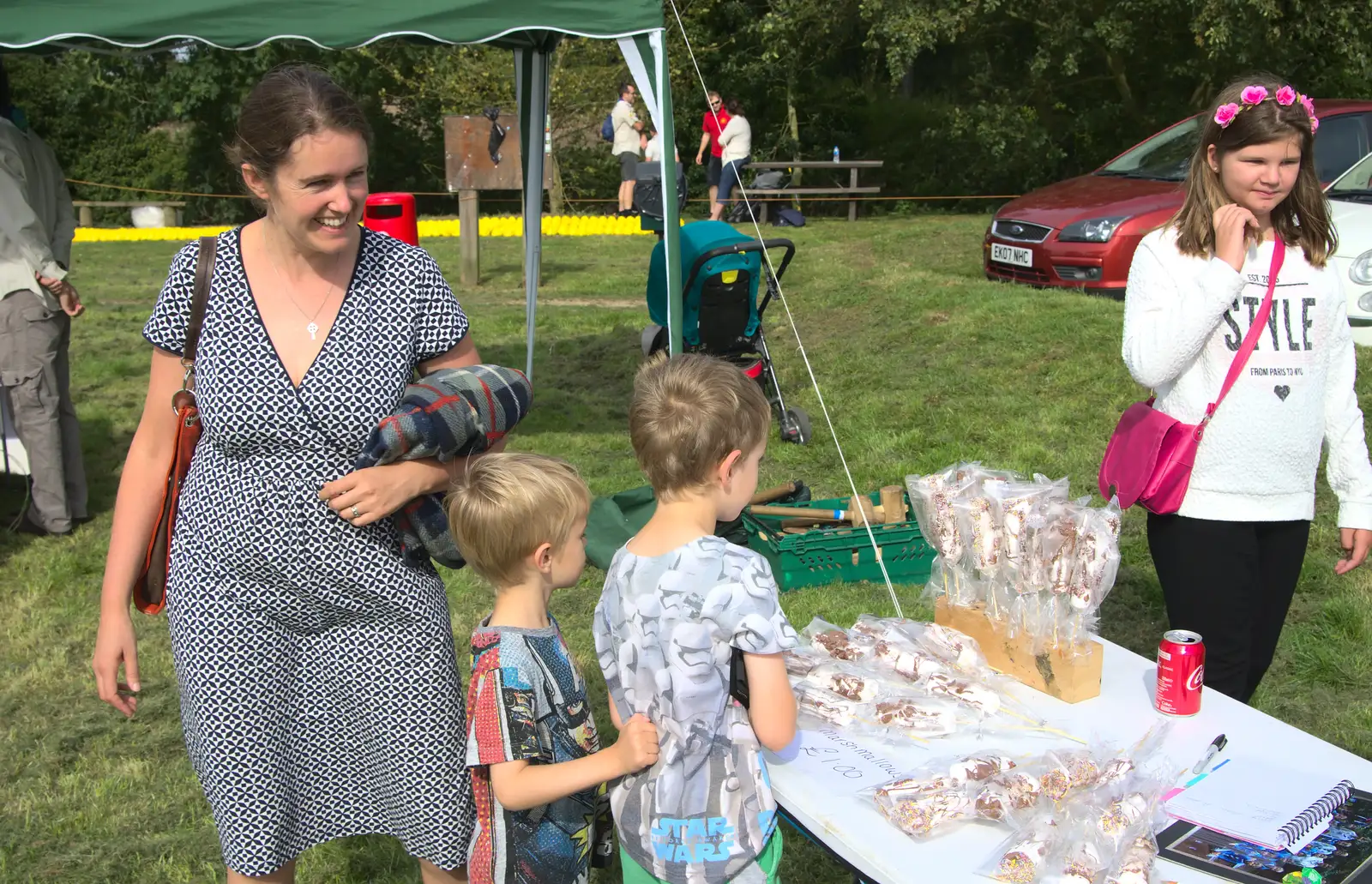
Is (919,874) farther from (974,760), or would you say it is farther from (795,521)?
(795,521)

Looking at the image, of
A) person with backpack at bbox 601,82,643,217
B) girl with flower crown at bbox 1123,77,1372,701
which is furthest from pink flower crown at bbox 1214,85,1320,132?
person with backpack at bbox 601,82,643,217

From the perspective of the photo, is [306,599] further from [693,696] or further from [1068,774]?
[1068,774]

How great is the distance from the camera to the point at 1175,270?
268 centimetres

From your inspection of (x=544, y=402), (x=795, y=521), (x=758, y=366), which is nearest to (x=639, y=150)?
(x=544, y=402)

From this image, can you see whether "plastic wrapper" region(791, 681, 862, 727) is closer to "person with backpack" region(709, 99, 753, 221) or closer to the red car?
the red car

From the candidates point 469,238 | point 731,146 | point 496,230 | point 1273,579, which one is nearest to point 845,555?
point 1273,579

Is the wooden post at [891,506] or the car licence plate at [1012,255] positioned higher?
the car licence plate at [1012,255]

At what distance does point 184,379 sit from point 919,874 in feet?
5.17

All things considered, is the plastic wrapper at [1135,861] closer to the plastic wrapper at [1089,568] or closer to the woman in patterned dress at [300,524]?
the plastic wrapper at [1089,568]

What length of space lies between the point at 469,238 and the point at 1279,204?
10.1 metres

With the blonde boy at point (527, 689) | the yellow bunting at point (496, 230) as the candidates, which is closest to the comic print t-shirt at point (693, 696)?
the blonde boy at point (527, 689)

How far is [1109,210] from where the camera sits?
9.08 meters

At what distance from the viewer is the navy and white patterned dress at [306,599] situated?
84.1 inches

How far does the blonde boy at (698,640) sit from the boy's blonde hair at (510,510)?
0.17m
